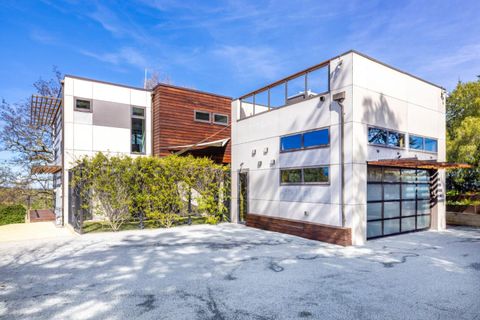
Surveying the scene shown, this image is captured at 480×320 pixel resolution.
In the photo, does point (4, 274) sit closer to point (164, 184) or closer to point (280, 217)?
point (164, 184)

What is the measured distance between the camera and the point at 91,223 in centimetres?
1187

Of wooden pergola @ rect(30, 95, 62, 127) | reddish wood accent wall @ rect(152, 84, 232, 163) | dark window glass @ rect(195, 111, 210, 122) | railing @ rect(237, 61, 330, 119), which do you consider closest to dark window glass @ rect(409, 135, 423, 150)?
railing @ rect(237, 61, 330, 119)

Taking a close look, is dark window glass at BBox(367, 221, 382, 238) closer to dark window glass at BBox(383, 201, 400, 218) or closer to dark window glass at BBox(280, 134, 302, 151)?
dark window glass at BBox(383, 201, 400, 218)

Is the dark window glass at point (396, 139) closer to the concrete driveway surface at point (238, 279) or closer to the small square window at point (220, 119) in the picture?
the concrete driveway surface at point (238, 279)

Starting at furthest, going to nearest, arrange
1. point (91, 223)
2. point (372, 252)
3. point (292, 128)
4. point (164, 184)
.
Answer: point (91, 223), point (164, 184), point (292, 128), point (372, 252)

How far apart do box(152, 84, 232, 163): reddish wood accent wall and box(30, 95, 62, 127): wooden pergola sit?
4.34 metres

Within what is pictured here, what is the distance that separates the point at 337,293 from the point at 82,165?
8.78m

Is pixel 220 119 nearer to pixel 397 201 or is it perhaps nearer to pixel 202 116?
pixel 202 116

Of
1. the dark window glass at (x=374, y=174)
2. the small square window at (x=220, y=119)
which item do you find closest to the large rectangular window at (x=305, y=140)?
the dark window glass at (x=374, y=174)

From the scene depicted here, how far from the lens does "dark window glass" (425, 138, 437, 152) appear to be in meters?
9.91

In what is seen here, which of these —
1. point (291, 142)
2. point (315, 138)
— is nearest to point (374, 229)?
point (315, 138)

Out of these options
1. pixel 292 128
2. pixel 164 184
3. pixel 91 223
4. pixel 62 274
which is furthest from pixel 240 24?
pixel 62 274

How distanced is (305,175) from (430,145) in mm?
4969

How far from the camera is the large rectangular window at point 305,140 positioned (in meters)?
8.37
